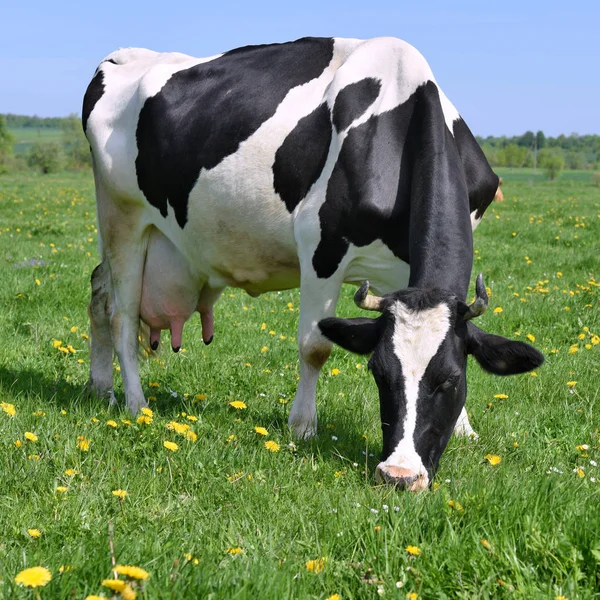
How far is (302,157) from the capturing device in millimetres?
5426

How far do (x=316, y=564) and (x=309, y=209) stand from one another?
2.72 metres

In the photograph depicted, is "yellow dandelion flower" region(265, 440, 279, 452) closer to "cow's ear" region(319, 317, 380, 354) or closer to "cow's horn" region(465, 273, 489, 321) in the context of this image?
"cow's ear" region(319, 317, 380, 354)

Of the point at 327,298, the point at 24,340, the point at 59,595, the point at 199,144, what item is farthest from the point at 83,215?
the point at 59,595

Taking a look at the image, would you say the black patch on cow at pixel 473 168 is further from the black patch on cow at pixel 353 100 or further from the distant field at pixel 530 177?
the distant field at pixel 530 177

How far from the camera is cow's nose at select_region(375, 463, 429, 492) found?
3.80 meters

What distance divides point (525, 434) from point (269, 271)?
6.94ft

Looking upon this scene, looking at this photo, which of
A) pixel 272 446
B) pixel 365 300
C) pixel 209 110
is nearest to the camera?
pixel 365 300

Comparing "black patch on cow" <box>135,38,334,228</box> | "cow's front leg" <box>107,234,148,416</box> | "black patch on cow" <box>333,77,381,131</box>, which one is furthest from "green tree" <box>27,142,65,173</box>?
"black patch on cow" <box>333,77,381,131</box>

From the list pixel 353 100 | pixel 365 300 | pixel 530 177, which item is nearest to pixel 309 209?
pixel 353 100

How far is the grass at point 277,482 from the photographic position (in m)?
2.91

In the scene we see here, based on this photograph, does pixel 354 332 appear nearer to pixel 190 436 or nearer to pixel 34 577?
pixel 190 436

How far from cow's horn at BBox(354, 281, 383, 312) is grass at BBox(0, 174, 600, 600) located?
2.70ft

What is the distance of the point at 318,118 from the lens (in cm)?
543

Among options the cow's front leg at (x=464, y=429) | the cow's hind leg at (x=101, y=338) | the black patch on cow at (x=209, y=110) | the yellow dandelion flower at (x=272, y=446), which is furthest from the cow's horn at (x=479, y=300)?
the cow's hind leg at (x=101, y=338)
